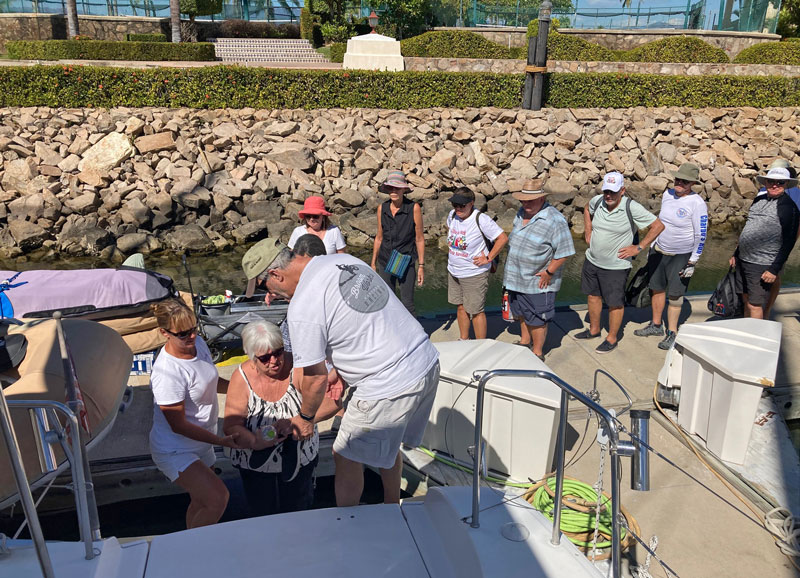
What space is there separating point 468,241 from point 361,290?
116 inches

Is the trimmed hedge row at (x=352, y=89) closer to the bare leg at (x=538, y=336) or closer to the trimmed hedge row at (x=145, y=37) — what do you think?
the trimmed hedge row at (x=145, y=37)

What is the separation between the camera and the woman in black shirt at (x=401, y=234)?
6.38 metres

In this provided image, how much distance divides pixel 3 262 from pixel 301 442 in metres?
11.4

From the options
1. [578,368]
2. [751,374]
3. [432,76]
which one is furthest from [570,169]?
[751,374]

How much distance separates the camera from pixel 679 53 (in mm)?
22734

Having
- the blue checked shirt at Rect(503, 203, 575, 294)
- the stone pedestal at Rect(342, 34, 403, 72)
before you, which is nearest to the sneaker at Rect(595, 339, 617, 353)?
the blue checked shirt at Rect(503, 203, 575, 294)

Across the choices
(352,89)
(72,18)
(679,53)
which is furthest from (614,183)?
(72,18)

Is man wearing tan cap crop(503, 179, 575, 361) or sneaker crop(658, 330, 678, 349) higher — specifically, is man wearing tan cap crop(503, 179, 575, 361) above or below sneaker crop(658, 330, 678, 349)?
above

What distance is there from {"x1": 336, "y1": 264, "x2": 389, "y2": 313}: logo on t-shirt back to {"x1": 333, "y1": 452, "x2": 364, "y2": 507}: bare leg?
2.79 feet

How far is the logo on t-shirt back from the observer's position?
3125 millimetres

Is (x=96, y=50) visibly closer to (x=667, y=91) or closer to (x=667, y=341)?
(x=667, y=91)

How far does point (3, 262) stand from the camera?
12.4 meters

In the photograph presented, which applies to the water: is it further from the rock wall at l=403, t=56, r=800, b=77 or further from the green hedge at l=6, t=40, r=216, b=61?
the green hedge at l=6, t=40, r=216, b=61

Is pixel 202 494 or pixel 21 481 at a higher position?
pixel 21 481
